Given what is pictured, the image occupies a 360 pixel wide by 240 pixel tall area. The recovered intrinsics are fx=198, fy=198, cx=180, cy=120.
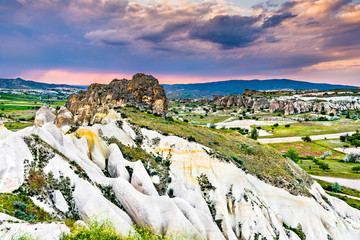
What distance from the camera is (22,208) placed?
15.6 meters

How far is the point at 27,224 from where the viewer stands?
44.9 ft

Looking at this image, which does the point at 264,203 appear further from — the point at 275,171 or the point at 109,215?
the point at 109,215

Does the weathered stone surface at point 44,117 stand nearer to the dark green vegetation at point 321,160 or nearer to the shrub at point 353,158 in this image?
the dark green vegetation at point 321,160

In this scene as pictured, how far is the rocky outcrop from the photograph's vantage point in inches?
3949

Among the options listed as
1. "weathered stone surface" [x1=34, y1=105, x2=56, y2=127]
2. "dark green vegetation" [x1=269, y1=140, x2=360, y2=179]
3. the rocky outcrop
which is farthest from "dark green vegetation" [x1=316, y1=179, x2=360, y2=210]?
"weathered stone surface" [x1=34, y1=105, x2=56, y2=127]

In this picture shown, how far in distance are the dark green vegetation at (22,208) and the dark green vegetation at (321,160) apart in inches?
3874

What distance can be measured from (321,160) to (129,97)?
10503cm

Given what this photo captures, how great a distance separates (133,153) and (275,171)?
3448 cm

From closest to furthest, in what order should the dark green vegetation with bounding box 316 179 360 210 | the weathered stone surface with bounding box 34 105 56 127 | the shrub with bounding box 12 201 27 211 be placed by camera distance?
1. the shrub with bounding box 12 201 27 211
2. the dark green vegetation with bounding box 316 179 360 210
3. the weathered stone surface with bounding box 34 105 56 127

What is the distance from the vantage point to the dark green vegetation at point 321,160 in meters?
86.8

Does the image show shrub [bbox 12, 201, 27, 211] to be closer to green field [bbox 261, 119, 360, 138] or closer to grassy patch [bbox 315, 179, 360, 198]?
grassy patch [bbox 315, 179, 360, 198]

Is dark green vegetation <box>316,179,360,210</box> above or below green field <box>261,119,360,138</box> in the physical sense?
below

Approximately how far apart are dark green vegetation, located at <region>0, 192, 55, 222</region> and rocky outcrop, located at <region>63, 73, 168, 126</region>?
8085cm

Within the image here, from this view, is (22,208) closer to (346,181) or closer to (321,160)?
(346,181)
